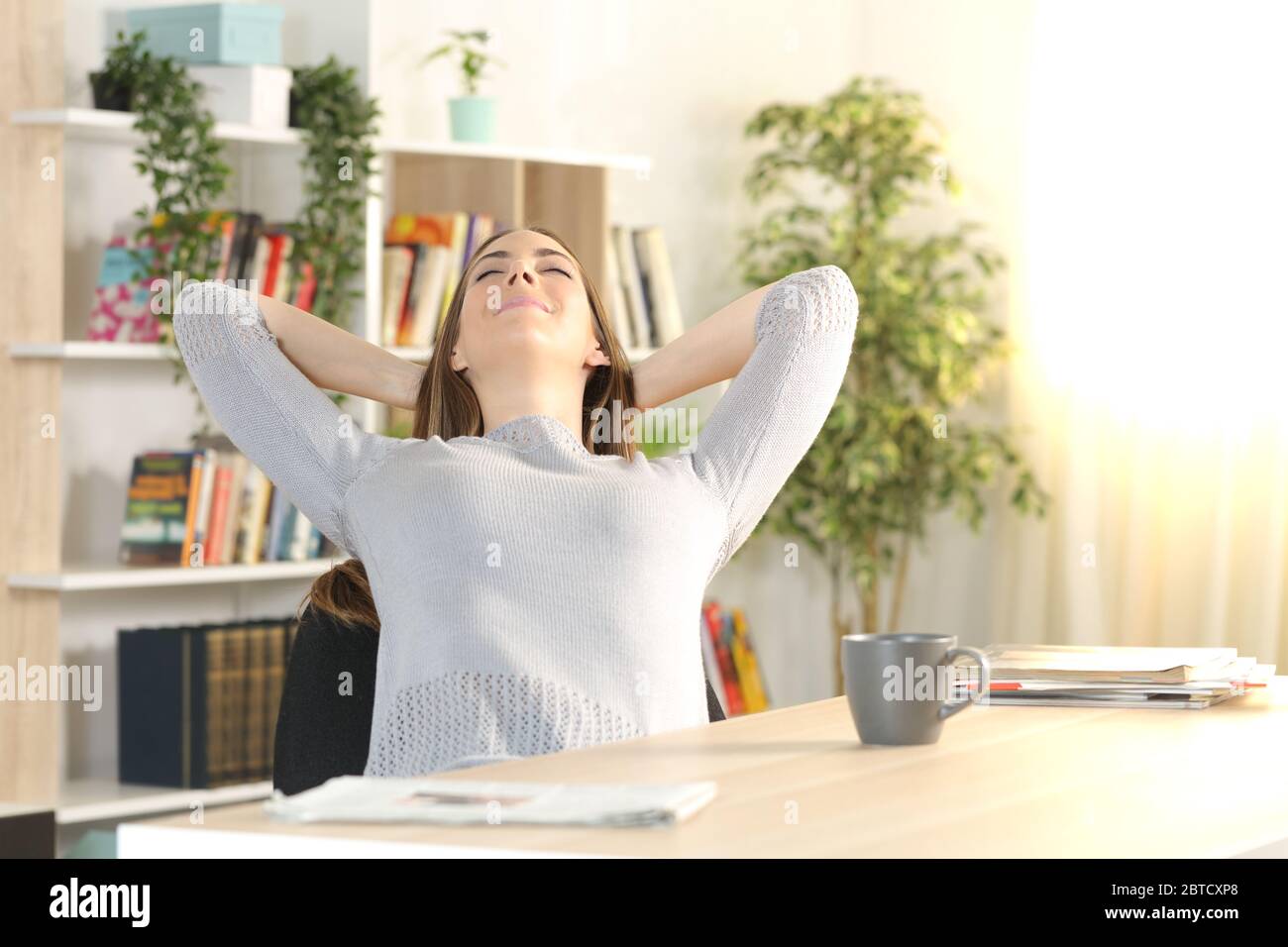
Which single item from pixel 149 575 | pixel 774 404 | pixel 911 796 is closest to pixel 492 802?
pixel 911 796

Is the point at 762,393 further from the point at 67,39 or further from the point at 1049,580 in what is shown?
the point at 1049,580

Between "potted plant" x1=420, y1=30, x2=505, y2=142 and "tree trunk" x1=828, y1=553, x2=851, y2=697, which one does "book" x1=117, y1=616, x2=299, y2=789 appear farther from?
"tree trunk" x1=828, y1=553, x2=851, y2=697

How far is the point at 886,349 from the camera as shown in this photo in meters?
4.23

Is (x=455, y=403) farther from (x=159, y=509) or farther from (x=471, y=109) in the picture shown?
(x=471, y=109)

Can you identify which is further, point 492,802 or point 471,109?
point 471,109

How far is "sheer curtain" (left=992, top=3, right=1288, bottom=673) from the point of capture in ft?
12.6

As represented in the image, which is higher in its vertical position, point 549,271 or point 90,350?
point 549,271

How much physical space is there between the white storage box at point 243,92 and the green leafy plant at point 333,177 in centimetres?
8

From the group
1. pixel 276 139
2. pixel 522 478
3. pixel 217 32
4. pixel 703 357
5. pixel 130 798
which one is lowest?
pixel 130 798

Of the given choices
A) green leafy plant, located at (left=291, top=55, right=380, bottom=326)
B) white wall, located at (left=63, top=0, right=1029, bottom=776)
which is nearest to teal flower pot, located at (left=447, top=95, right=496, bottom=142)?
white wall, located at (left=63, top=0, right=1029, bottom=776)

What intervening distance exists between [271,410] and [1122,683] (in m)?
0.87

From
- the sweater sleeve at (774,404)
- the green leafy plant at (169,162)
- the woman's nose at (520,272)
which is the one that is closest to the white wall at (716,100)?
the green leafy plant at (169,162)
